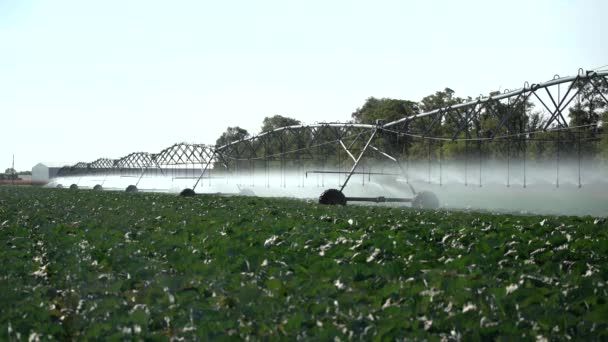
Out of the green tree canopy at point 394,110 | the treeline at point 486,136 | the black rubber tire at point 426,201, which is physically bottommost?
the black rubber tire at point 426,201

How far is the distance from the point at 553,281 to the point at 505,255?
3.01 metres

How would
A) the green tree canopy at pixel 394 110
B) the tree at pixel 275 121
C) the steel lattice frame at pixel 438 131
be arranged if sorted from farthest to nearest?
the tree at pixel 275 121 → the green tree canopy at pixel 394 110 → the steel lattice frame at pixel 438 131

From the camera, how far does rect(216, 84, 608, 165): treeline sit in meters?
36.4

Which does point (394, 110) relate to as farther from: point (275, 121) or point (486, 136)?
point (275, 121)

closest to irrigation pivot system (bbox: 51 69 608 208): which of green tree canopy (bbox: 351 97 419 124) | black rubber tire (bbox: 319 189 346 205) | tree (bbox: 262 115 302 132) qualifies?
black rubber tire (bbox: 319 189 346 205)

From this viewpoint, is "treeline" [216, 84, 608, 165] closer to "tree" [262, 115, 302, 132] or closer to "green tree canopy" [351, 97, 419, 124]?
"green tree canopy" [351, 97, 419, 124]

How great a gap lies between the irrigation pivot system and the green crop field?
59.7 feet

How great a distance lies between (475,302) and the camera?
740 centimetres

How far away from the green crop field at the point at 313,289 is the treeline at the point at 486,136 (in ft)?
59.4

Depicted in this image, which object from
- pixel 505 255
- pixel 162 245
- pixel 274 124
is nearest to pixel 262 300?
pixel 505 255

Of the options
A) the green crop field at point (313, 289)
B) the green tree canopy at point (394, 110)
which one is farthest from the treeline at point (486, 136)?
the green crop field at point (313, 289)

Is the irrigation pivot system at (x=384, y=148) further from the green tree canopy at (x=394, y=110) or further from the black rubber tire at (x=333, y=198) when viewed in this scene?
the green tree canopy at (x=394, y=110)

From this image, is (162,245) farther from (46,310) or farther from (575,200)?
(575,200)

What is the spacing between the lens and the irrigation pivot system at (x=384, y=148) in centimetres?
3516
